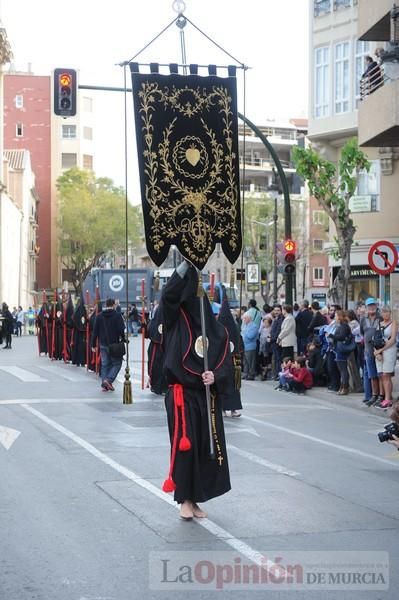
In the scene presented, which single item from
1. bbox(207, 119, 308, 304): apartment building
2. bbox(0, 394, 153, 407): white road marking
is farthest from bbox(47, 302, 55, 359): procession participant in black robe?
bbox(207, 119, 308, 304): apartment building

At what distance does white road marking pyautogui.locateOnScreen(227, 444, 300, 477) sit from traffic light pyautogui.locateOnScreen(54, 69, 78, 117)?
10.5 m

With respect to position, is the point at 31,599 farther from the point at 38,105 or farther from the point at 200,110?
the point at 38,105

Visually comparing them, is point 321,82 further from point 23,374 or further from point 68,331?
point 23,374

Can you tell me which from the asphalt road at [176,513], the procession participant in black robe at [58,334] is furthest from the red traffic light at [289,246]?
the asphalt road at [176,513]

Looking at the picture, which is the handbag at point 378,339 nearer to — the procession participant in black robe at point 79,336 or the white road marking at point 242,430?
the white road marking at point 242,430

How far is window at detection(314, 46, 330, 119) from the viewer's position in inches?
1599

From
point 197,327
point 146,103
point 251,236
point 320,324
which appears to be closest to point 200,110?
point 146,103

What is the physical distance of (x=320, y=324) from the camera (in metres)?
21.2

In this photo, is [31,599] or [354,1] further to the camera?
[354,1]

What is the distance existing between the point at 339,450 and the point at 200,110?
5064mm

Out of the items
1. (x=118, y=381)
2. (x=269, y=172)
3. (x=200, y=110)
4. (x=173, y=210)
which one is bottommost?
(x=118, y=381)

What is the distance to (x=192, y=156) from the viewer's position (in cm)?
871

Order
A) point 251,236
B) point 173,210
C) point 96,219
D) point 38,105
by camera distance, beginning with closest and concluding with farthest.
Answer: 1. point 173,210
2. point 251,236
3. point 96,219
4. point 38,105

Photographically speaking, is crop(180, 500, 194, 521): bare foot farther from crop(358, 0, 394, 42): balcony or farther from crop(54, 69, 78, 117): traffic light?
crop(358, 0, 394, 42): balcony
